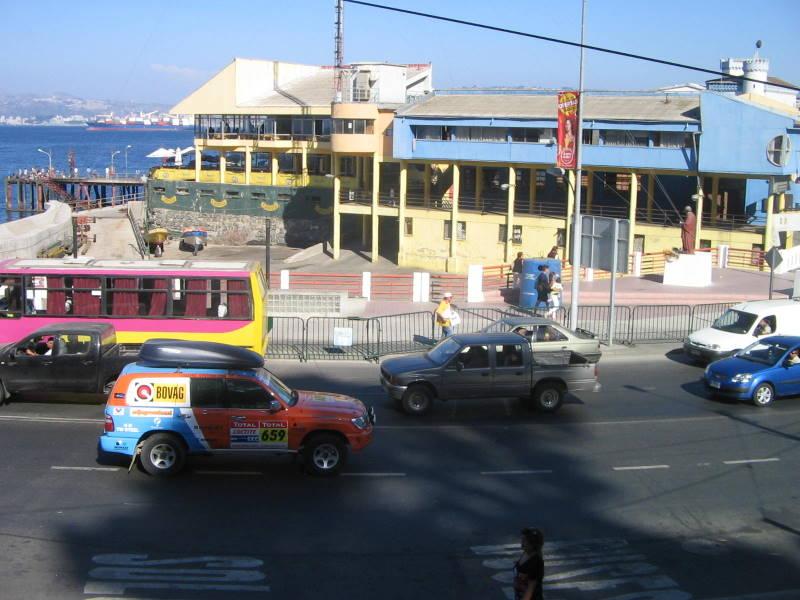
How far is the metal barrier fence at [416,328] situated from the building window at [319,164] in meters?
39.4

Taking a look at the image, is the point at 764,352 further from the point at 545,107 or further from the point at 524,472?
the point at 545,107

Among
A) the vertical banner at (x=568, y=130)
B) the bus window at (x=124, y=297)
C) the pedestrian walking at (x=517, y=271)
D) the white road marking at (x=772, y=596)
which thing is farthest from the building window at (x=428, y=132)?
the white road marking at (x=772, y=596)

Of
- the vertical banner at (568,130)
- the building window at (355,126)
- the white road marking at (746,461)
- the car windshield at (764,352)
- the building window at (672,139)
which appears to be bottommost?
the white road marking at (746,461)

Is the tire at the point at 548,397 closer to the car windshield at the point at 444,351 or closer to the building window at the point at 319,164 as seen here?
the car windshield at the point at 444,351

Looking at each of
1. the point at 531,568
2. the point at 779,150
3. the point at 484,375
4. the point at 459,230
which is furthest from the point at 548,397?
the point at 459,230

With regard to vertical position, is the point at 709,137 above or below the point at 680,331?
above

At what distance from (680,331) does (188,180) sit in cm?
5005

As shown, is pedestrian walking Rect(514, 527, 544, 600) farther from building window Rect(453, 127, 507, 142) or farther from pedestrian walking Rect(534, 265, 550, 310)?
building window Rect(453, 127, 507, 142)

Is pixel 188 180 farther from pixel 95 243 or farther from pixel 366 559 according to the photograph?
pixel 366 559

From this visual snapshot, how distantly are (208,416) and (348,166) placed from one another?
49350mm

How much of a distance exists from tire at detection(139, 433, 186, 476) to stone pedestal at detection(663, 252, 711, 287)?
25.1 metres

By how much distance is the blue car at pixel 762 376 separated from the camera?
1864cm

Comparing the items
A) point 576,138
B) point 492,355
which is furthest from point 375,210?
point 492,355

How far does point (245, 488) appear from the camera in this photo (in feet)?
43.5
